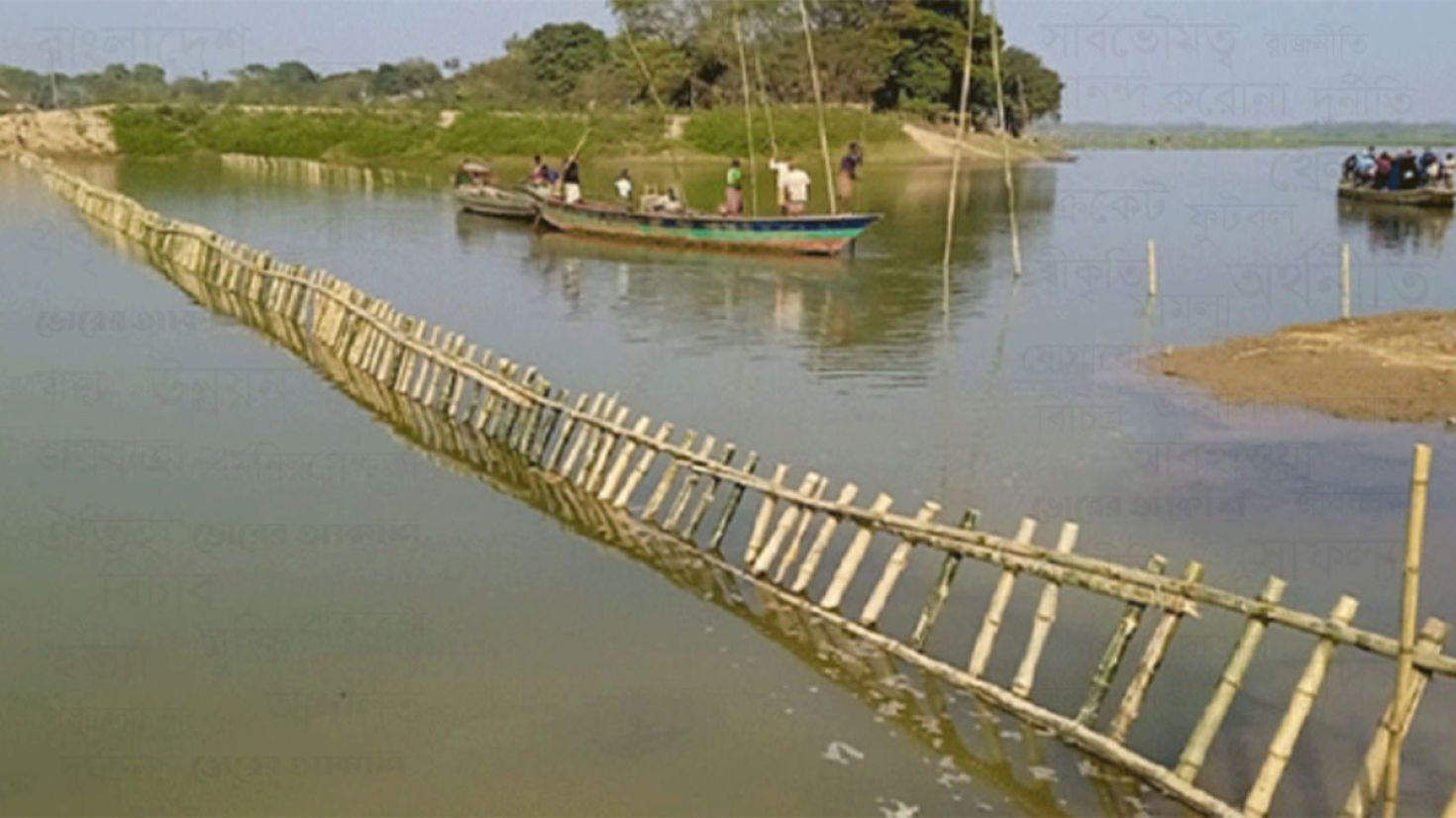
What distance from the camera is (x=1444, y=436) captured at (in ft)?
53.7

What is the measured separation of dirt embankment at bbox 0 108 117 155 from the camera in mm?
77562

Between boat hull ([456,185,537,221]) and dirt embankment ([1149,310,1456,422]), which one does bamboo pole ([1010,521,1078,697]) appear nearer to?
dirt embankment ([1149,310,1456,422])

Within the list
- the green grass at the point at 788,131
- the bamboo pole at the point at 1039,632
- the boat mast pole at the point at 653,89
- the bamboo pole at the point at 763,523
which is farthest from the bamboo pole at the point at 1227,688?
the green grass at the point at 788,131

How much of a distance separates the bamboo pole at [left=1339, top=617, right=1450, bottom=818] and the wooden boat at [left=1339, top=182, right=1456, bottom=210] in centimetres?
4264

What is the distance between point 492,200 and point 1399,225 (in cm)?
2694

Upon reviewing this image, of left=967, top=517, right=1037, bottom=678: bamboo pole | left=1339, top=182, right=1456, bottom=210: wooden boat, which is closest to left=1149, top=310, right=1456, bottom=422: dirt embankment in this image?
left=967, top=517, right=1037, bottom=678: bamboo pole

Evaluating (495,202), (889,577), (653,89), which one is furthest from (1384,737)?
(495,202)

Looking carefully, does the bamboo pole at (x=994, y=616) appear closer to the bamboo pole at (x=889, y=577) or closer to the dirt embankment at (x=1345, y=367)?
the bamboo pole at (x=889, y=577)

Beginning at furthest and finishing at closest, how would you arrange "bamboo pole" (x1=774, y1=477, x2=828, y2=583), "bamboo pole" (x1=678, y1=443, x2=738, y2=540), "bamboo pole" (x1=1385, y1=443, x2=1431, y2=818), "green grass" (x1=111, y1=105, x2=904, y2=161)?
"green grass" (x1=111, y1=105, x2=904, y2=161) → "bamboo pole" (x1=678, y1=443, x2=738, y2=540) → "bamboo pole" (x1=774, y1=477, x2=828, y2=583) → "bamboo pole" (x1=1385, y1=443, x2=1431, y2=818)

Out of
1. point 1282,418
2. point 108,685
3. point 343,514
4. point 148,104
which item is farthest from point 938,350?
point 148,104

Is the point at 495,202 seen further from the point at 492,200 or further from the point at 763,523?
the point at 763,523

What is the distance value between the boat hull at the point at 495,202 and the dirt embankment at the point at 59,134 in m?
43.4

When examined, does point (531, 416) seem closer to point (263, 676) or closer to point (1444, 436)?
point (263, 676)

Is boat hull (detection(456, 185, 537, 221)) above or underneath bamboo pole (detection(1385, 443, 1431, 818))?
above
